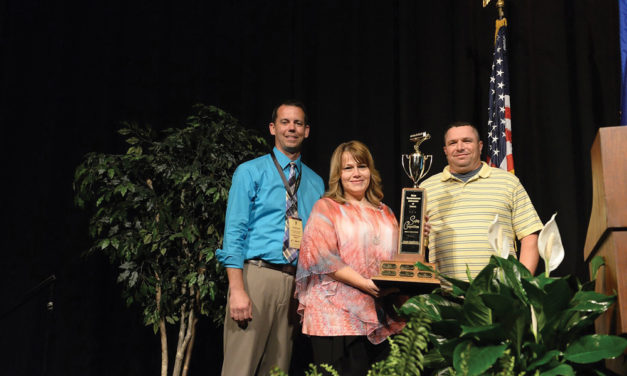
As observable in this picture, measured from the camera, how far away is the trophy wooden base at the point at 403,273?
2.16 meters

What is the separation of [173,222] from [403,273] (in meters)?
1.77

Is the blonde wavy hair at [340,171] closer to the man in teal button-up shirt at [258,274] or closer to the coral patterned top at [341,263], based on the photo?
the coral patterned top at [341,263]

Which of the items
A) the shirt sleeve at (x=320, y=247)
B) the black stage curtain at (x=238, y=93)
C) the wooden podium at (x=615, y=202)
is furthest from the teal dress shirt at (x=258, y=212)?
the wooden podium at (x=615, y=202)

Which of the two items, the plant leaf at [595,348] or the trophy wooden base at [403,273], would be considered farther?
the trophy wooden base at [403,273]

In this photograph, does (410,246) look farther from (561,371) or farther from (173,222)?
(173,222)

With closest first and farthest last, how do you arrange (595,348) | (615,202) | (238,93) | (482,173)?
(615,202) → (595,348) → (482,173) → (238,93)

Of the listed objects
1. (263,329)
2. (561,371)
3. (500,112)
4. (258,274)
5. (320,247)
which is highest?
(500,112)

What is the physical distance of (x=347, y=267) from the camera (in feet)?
7.61

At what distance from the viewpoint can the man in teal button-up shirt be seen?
8.93 ft

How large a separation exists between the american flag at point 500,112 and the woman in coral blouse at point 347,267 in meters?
1.43

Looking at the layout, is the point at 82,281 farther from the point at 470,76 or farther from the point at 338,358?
the point at 470,76

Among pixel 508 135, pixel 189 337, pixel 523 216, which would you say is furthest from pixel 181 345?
pixel 508 135

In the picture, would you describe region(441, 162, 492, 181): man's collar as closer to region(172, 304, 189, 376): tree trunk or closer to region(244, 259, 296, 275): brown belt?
region(244, 259, 296, 275): brown belt

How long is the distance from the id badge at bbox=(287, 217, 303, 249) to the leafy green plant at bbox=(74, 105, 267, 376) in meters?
0.70
